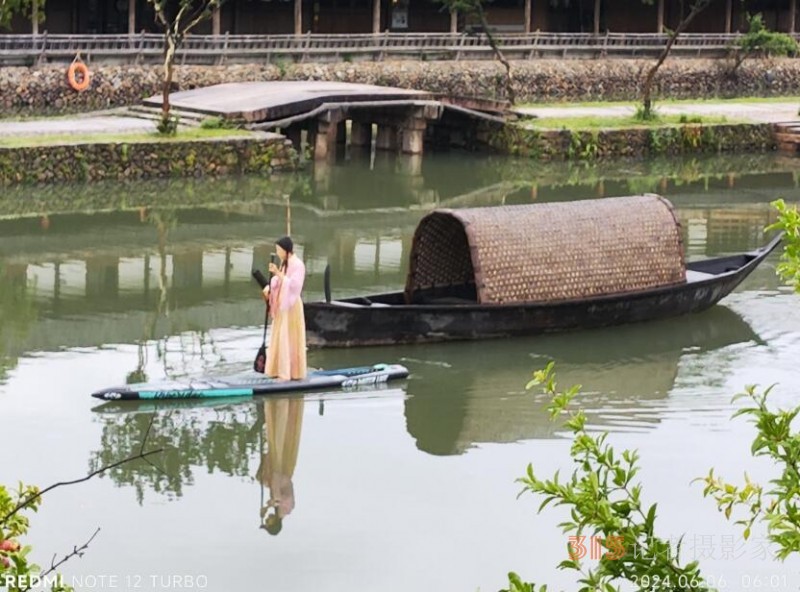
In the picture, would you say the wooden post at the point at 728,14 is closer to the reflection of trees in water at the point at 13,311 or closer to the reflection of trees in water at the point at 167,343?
the reflection of trees in water at the point at 167,343

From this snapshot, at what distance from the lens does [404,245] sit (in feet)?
75.4

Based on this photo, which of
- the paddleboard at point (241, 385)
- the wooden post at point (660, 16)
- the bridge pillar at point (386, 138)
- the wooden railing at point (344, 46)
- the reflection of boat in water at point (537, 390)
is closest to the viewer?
the paddleboard at point (241, 385)

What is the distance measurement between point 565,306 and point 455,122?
1745 cm

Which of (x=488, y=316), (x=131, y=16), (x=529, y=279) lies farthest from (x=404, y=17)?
(x=488, y=316)

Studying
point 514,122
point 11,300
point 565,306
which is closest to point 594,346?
point 565,306

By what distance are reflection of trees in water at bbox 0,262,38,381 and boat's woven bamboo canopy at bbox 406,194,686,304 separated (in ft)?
14.0

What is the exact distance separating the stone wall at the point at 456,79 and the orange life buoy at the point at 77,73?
24 centimetres

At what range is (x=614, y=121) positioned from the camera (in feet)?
111

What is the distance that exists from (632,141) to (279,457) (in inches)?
817

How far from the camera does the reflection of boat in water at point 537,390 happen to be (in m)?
14.4

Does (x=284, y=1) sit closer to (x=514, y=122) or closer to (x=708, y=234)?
(x=514, y=122)

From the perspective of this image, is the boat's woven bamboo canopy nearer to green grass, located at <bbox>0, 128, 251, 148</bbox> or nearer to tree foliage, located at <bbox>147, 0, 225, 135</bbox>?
green grass, located at <bbox>0, 128, 251, 148</bbox>

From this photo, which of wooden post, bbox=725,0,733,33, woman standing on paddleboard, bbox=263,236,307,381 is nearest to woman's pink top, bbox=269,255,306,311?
woman standing on paddleboard, bbox=263,236,307,381

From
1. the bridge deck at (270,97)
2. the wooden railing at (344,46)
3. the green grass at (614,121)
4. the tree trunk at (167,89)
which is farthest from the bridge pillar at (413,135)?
the tree trunk at (167,89)
